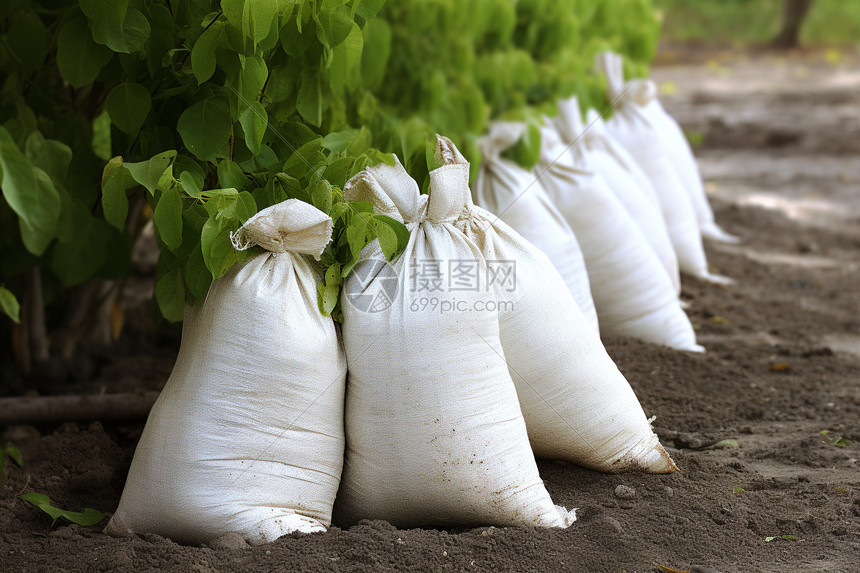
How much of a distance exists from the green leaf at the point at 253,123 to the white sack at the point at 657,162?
2036 mm

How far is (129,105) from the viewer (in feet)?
5.60

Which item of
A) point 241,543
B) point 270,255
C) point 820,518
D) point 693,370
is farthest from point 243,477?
point 693,370

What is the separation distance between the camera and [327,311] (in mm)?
1600

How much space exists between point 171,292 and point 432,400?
0.55m

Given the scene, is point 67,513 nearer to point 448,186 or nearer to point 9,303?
point 9,303

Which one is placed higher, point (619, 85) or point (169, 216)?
point (619, 85)

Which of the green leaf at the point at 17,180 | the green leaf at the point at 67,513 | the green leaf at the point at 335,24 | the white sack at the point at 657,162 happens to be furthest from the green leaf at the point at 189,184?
the white sack at the point at 657,162

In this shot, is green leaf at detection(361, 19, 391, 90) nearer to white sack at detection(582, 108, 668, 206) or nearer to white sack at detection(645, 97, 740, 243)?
white sack at detection(582, 108, 668, 206)

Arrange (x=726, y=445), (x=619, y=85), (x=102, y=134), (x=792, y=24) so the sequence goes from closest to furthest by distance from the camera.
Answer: (x=726, y=445)
(x=102, y=134)
(x=619, y=85)
(x=792, y=24)

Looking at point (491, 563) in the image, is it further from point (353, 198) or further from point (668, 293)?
point (668, 293)

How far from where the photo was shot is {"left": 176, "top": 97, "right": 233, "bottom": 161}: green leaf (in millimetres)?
1639

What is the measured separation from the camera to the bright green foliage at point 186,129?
1.57 m

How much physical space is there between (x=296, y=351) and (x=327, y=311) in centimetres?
10

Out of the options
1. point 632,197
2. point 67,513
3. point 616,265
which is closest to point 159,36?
point 67,513
